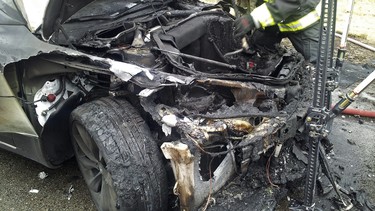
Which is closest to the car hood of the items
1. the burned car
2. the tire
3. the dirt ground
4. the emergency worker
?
the burned car

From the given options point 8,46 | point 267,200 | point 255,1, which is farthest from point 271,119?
point 255,1

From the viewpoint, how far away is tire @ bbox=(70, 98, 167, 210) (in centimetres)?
223

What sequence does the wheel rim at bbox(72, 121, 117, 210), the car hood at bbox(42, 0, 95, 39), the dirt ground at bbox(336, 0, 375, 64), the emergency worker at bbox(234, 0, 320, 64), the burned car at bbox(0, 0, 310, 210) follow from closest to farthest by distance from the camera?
1. the burned car at bbox(0, 0, 310, 210)
2. the wheel rim at bbox(72, 121, 117, 210)
3. the car hood at bbox(42, 0, 95, 39)
4. the emergency worker at bbox(234, 0, 320, 64)
5. the dirt ground at bbox(336, 0, 375, 64)

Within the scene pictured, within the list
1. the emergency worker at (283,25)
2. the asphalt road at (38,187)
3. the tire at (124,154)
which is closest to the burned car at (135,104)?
the tire at (124,154)

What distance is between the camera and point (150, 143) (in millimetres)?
2287

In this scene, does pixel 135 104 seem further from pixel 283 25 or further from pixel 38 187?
pixel 283 25

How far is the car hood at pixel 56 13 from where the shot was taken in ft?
9.18

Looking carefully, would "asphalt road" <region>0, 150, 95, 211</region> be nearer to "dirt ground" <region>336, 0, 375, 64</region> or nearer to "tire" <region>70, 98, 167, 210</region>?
"tire" <region>70, 98, 167, 210</region>

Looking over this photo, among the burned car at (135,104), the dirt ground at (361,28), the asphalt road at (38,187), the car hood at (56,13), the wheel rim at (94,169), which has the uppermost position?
the car hood at (56,13)

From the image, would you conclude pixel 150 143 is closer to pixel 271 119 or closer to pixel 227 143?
pixel 227 143

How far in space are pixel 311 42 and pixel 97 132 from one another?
216cm

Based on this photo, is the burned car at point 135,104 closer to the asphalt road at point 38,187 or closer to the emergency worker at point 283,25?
the asphalt road at point 38,187

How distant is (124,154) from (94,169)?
62 centimetres

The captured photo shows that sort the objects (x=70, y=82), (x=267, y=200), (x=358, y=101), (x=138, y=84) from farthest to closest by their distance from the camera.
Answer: (x=358, y=101) < (x=70, y=82) < (x=267, y=200) < (x=138, y=84)
